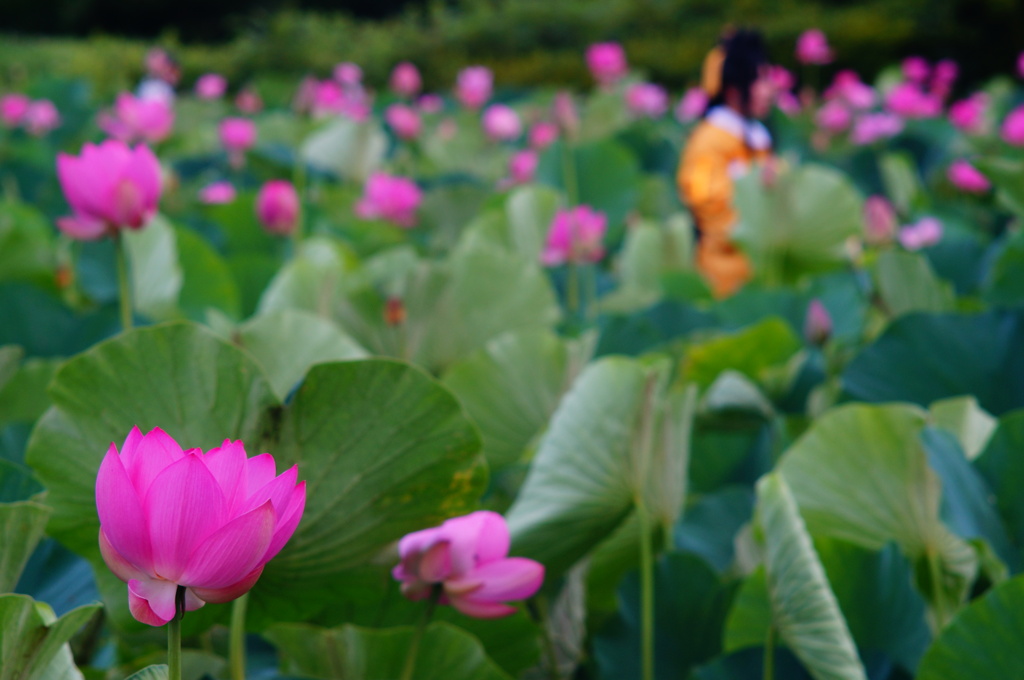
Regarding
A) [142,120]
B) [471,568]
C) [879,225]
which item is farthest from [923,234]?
[142,120]

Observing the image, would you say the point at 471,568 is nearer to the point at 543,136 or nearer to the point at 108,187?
the point at 108,187

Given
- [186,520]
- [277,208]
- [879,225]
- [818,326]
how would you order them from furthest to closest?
[879,225], [277,208], [818,326], [186,520]

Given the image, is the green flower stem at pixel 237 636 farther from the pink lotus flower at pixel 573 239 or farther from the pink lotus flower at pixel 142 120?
the pink lotus flower at pixel 142 120

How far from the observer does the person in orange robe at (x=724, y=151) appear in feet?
8.06

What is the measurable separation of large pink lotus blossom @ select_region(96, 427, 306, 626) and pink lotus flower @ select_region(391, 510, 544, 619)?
0.16m

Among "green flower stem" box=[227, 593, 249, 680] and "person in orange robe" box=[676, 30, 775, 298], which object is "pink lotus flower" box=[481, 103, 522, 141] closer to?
"person in orange robe" box=[676, 30, 775, 298]

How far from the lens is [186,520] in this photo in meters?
0.33

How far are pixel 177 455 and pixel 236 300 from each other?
996 millimetres

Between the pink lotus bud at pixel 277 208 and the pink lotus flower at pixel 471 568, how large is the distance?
1021 millimetres

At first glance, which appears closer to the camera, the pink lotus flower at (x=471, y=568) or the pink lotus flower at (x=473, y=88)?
the pink lotus flower at (x=471, y=568)

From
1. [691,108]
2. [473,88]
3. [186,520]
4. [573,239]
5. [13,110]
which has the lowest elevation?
[691,108]

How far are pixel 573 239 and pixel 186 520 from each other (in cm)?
119

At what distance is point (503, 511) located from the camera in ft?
2.43

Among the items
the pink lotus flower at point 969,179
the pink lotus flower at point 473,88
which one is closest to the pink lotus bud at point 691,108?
the pink lotus flower at point 473,88
